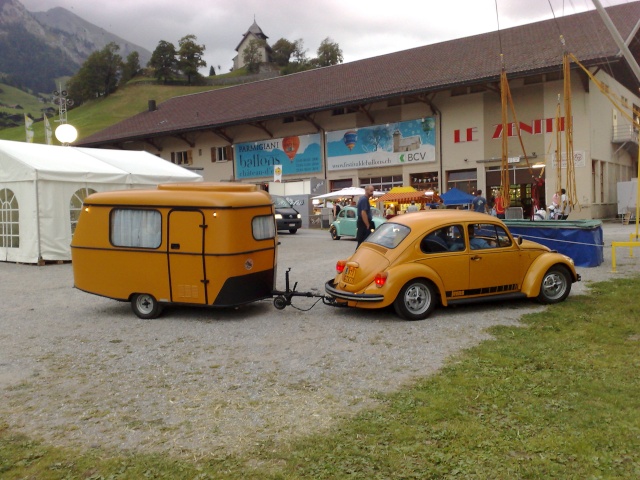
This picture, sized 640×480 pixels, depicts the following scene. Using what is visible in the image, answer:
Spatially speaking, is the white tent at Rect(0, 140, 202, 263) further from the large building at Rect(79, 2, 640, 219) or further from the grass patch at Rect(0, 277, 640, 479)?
the large building at Rect(79, 2, 640, 219)

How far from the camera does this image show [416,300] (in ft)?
26.0

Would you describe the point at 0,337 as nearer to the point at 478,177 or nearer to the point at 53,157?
the point at 53,157

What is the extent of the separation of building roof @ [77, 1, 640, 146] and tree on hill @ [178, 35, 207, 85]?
56503 mm

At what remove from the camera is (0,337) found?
300 inches

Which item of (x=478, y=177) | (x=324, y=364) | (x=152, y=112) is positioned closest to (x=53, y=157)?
(x=324, y=364)

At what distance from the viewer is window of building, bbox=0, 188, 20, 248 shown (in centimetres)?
1680

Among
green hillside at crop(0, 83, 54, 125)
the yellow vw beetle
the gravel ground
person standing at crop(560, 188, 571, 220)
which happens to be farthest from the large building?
green hillside at crop(0, 83, 54, 125)

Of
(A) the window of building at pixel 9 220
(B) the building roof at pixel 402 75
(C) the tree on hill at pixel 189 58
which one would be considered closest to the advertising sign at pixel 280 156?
(B) the building roof at pixel 402 75

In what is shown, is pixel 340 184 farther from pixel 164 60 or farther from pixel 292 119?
pixel 164 60

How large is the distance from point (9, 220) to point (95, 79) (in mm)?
97947

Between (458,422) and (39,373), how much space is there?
4.42 m

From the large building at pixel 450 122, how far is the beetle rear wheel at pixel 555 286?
15.8 m

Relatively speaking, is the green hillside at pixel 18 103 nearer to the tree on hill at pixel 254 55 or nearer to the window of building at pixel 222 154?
the tree on hill at pixel 254 55

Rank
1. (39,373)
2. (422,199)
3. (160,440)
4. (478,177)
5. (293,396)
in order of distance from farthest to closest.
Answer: (478,177), (422,199), (39,373), (293,396), (160,440)
